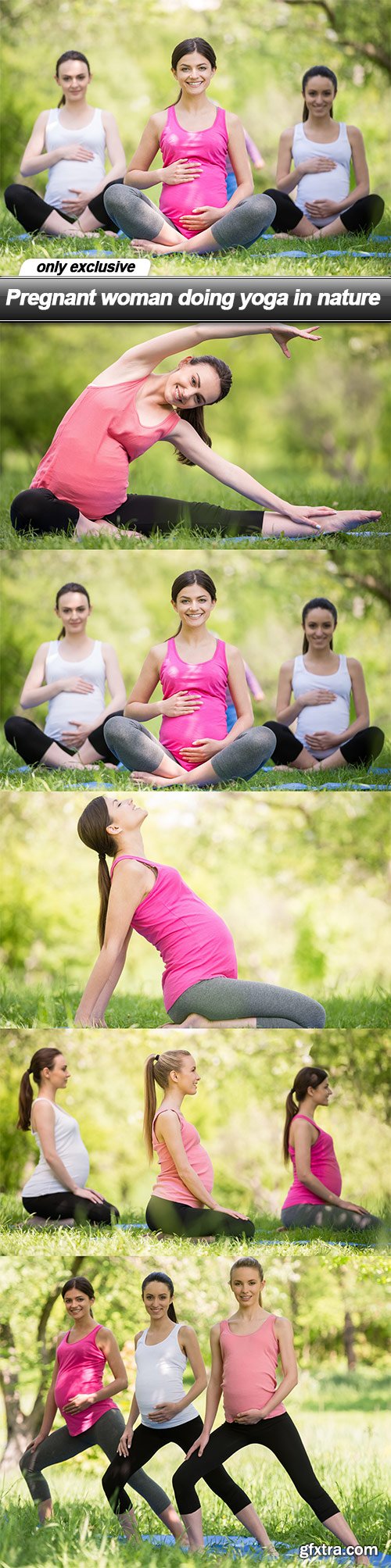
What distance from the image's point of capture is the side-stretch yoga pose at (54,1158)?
3875 mm

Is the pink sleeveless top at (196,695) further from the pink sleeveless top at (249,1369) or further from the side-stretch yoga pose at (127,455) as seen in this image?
the pink sleeveless top at (249,1369)

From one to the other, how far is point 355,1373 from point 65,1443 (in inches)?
32.4

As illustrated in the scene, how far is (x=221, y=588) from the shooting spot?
492cm

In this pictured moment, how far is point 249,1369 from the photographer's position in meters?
3.56

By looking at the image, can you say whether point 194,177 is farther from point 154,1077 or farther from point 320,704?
point 154,1077

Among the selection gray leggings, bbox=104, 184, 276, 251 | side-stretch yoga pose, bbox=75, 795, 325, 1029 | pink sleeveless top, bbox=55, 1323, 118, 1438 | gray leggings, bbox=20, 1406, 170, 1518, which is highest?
gray leggings, bbox=104, 184, 276, 251

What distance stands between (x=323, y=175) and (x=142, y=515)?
1.07 m

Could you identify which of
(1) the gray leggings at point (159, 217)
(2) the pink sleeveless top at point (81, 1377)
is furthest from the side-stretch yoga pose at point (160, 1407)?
(1) the gray leggings at point (159, 217)

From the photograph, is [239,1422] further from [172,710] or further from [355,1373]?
[172,710]

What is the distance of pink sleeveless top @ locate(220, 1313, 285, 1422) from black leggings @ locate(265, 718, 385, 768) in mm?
1369

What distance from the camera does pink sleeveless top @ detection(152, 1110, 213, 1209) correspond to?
12.4 feet

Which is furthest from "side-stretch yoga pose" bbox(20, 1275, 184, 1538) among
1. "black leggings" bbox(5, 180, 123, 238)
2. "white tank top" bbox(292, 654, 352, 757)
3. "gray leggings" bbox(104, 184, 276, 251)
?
"black leggings" bbox(5, 180, 123, 238)

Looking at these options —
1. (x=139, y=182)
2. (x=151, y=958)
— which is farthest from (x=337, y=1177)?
(x=139, y=182)

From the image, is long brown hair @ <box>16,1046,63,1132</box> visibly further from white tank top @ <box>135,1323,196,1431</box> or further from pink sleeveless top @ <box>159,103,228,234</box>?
pink sleeveless top @ <box>159,103,228,234</box>
